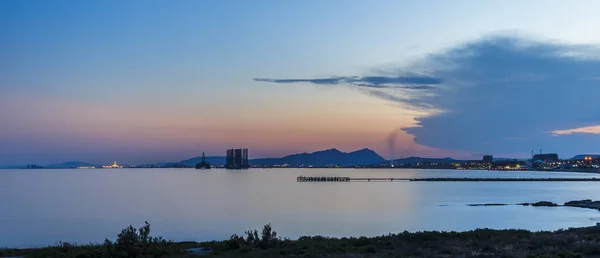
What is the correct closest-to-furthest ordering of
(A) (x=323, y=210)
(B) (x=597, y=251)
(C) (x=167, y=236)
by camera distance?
(B) (x=597, y=251), (C) (x=167, y=236), (A) (x=323, y=210)

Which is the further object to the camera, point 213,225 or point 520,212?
point 520,212

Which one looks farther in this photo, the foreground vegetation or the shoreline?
the shoreline

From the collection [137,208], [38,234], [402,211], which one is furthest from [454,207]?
[38,234]

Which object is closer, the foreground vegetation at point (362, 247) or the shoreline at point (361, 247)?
the foreground vegetation at point (362, 247)

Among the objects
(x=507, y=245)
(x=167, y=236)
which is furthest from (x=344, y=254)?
(x=167, y=236)

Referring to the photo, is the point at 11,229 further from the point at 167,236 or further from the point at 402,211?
the point at 402,211

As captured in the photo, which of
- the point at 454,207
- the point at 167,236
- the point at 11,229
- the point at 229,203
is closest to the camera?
the point at 167,236

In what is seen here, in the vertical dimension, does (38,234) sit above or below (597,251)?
below
